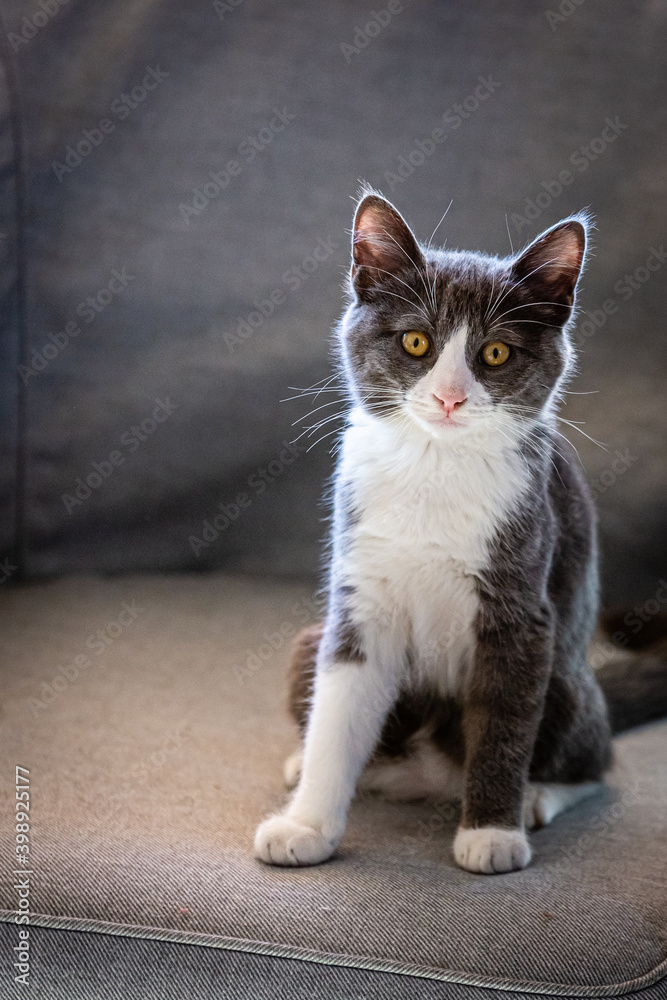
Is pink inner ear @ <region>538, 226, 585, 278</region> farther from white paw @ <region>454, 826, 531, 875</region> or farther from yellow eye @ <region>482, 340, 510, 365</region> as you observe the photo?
white paw @ <region>454, 826, 531, 875</region>

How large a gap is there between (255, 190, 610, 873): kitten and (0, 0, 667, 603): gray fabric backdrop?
1342 mm

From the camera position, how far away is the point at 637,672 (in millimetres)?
2484

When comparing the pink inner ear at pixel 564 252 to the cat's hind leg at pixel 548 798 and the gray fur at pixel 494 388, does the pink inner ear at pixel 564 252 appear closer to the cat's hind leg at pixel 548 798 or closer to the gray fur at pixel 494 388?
the gray fur at pixel 494 388

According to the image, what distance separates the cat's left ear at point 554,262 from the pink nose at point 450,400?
0.83 feet

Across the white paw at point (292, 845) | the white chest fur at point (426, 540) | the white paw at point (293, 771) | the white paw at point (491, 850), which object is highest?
the white chest fur at point (426, 540)

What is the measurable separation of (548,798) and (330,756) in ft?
1.51

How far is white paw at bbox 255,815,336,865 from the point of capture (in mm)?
1682

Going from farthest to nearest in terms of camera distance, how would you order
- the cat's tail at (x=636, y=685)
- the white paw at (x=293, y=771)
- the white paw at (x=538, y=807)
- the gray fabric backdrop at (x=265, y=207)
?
1. the gray fabric backdrop at (x=265, y=207)
2. the cat's tail at (x=636, y=685)
3. the white paw at (x=293, y=771)
4. the white paw at (x=538, y=807)

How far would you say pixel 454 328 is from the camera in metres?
1.74

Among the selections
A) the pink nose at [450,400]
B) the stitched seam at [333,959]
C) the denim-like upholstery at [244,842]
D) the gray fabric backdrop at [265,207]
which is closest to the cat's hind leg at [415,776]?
the denim-like upholstery at [244,842]

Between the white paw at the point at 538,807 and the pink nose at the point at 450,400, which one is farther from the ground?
the pink nose at the point at 450,400

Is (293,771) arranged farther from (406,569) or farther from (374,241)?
(374,241)

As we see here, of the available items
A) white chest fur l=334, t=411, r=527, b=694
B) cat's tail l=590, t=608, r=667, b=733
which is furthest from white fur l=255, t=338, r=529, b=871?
cat's tail l=590, t=608, r=667, b=733

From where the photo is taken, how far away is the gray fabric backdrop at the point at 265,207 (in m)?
3.11
